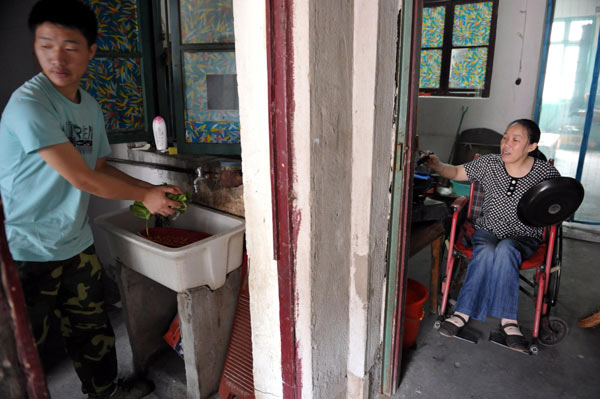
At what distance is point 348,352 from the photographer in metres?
2.04

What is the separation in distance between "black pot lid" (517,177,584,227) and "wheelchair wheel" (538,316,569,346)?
667mm

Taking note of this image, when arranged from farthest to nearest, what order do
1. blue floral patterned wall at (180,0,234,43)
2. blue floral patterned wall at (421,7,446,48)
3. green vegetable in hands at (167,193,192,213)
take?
blue floral patterned wall at (421,7,446,48) < blue floral patterned wall at (180,0,234,43) < green vegetable in hands at (167,193,192,213)

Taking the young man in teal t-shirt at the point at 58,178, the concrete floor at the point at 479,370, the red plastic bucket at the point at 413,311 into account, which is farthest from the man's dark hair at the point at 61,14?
the red plastic bucket at the point at 413,311

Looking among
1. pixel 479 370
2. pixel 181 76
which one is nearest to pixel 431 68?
pixel 181 76

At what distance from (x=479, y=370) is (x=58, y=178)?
7.88 feet

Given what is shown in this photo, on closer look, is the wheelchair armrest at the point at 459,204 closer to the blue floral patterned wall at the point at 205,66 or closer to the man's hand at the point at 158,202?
the blue floral patterned wall at the point at 205,66

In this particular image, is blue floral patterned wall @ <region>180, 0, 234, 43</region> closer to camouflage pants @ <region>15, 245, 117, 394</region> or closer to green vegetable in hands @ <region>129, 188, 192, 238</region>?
green vegetable in hands @ <region>129, 188, 192, 238</region>

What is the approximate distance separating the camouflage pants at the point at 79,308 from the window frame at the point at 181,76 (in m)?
0.82

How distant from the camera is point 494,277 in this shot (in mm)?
2596

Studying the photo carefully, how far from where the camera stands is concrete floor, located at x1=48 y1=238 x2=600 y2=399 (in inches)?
91.1

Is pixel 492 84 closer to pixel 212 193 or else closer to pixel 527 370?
pixel 527 370

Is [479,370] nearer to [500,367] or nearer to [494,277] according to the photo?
[500,367]

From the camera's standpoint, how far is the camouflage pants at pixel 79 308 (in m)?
1.81

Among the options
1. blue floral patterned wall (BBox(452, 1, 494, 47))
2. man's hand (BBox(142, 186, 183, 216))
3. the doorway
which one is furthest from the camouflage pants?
blue floral patterned wall (BBox(452, 1, 494, 47))
